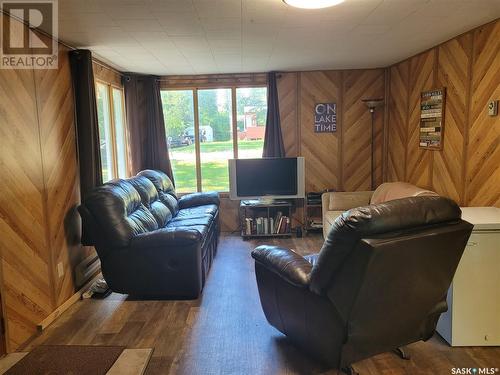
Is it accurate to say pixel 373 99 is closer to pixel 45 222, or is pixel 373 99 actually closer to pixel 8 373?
pixel 45 222

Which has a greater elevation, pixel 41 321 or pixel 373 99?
pixel 373 99

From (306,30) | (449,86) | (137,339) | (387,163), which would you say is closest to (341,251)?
(137,339)

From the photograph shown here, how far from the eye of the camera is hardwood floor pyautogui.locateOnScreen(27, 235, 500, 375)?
2.49m

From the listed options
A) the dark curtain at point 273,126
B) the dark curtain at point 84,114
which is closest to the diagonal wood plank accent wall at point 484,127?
the dark curtain at point 273,126

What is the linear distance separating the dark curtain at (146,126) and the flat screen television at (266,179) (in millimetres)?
1081

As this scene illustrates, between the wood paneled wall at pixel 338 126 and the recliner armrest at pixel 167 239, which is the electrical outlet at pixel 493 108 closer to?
the wood paneled wall at pixel 338 126

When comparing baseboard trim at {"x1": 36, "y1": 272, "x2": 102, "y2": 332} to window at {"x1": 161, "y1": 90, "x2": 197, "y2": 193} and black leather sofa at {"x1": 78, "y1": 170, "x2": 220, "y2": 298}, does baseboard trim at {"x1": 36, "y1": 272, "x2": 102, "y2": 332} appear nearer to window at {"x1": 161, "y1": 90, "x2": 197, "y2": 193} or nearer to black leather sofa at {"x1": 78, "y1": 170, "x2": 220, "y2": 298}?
black leather sofa at {"x1": 78, "y1": 170, "x2": 220, "y2": 298}

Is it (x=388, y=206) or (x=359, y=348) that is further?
(x=359, y=348)

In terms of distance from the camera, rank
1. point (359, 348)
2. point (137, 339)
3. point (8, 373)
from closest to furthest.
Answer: point (359, 348) → point (8, 373) → point (137, 339)

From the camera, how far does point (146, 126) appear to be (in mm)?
5793

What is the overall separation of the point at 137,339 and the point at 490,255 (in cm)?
262

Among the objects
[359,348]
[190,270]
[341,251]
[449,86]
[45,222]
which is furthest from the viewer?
[449,86]

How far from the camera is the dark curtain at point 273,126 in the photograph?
18.6 ft

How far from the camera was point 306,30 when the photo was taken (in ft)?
11.0
